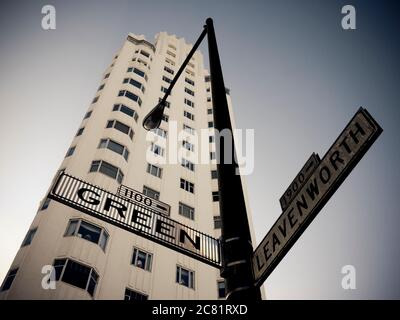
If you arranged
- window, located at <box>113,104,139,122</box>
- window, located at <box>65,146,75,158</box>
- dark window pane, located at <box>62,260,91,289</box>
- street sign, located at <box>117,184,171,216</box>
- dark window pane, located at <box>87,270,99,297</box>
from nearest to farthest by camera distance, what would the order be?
street sign, located at <box>117,184,171,216</box> → dark window pane, located at <box>62,260,91,289</box> → dark window pane, located at <box>87,270,99,297</box> → window, located at <box>65,146,75,158</box> → window, located at <box>113,104,139,122</box>

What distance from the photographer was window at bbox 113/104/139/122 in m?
27.6

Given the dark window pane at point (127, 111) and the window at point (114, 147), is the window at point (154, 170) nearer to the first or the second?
the window at point (114, 147)

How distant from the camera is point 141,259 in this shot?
1914 cm

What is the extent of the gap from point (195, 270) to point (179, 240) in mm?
18295

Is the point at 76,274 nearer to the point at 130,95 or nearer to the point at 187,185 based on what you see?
the point at 187,185

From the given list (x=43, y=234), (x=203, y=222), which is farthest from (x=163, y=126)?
(x=43, y=234)

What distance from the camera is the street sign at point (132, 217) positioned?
11.7 ft

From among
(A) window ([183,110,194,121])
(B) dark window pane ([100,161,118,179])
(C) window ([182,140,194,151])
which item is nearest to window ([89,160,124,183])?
(B) dark window pane ([100,161,118,179])

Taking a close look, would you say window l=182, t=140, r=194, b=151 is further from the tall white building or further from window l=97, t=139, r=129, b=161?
window l=97, t=139, r=129, b=161

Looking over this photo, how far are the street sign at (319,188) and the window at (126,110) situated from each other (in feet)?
85.8

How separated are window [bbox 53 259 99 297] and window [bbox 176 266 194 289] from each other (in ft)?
18.8

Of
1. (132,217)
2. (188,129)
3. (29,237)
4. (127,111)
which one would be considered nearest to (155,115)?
(132,217)

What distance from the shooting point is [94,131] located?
968 inches
